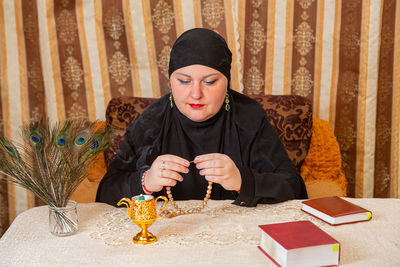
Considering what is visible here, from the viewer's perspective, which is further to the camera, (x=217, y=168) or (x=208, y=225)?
(x=217, y=168)

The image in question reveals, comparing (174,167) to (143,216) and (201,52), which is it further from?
(201,52)

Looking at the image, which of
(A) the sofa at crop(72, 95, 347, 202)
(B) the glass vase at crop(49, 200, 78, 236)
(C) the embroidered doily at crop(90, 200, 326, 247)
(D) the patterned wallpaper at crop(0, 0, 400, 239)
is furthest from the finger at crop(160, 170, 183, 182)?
(D) the patterned wallpaper at crop(0, 0, 400, 239)

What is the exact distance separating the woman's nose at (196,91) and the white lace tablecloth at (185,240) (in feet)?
1.39

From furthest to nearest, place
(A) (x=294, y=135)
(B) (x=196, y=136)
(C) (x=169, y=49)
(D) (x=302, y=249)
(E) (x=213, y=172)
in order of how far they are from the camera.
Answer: (C) (x=169, y=49) < (A) (x=294, y=135) < (B) (x=196, y=136) < (E) (x=213, y=172) < (D) (x=302, y=249)

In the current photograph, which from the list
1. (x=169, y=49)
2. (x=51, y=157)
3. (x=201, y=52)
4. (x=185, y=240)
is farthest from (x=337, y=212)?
(x=169, y=49)

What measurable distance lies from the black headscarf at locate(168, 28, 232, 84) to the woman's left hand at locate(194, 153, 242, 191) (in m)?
0.41

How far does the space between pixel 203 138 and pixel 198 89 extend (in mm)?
277

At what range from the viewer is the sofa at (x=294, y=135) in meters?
2.15

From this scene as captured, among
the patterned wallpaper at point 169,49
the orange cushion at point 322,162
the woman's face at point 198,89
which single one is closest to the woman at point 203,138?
the woman's face at point 198,89

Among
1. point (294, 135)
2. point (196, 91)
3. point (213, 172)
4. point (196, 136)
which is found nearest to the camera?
point (213, 172)

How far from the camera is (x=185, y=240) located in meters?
1.07

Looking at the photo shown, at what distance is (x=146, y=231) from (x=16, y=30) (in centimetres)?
204

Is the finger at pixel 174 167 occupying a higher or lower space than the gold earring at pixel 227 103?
lower

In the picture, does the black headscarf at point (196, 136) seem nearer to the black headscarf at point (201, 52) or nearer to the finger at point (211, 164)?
the black headscarf at point (201, 52)
